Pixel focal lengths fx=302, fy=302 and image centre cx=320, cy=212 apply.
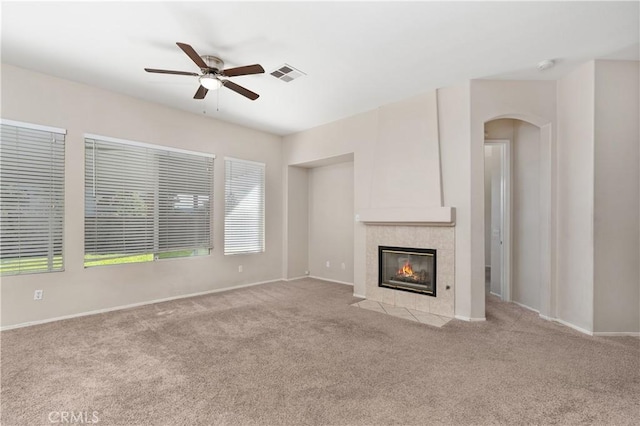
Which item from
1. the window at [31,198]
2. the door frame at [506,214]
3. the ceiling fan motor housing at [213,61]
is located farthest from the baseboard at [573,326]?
the window at [31,198]

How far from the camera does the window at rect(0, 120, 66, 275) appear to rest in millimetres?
3482

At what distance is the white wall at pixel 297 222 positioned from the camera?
636cm

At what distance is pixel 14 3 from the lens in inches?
97.8

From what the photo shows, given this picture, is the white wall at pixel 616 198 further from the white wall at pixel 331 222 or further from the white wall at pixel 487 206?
the white wall at pixel 331 222

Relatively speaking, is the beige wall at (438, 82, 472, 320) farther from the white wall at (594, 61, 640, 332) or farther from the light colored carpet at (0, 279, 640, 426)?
the white wall at (594, 61, 640, 332)

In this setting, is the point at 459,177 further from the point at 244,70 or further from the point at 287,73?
the point at 244,70

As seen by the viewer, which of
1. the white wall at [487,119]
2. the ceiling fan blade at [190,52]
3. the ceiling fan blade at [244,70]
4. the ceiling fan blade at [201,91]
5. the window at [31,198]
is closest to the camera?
the ceiling fan blade at [190,52]

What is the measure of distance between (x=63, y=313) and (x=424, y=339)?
14.4ft

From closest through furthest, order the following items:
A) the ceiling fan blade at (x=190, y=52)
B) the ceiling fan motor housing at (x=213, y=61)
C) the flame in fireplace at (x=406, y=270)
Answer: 1. the ceiling fan blade at (x=190, y=52)
2. the ceiling fan motor housing at (x=213, y=61)
3. the flame in fireplace at (x=406, y=270)

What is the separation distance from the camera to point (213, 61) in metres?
3.29

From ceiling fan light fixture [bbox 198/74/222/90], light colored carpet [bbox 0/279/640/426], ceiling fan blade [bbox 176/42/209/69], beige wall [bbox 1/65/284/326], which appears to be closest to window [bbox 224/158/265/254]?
beige wall [bbox 1/65/284/326]

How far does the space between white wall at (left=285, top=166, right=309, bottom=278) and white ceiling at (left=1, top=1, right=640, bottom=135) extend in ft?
8.32

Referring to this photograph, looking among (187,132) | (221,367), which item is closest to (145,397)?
(221,367)

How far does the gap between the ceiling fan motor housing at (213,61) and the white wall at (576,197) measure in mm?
4084
